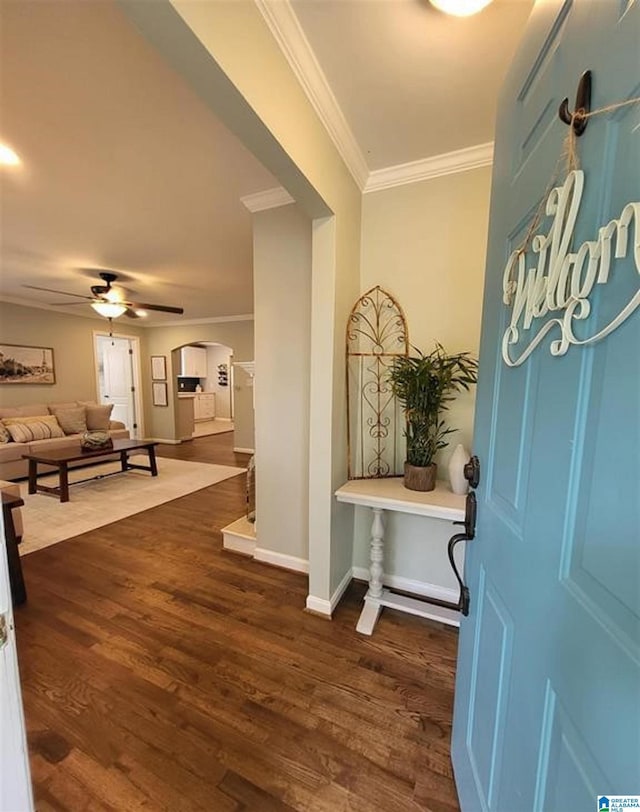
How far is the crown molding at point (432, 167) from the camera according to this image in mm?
1864

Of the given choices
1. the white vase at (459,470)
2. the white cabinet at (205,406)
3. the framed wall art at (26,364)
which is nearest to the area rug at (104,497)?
the framed wall art at (26,364)

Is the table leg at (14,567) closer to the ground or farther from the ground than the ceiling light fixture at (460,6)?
closer to the ground

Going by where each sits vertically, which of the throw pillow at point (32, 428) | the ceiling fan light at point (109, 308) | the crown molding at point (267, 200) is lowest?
the throw pillow at point (32, 428)

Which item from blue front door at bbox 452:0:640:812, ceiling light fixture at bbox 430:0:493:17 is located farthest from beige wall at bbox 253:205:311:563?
blue front door at bbox 452:0:640:812

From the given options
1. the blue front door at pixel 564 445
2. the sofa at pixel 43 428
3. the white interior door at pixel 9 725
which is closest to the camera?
the blue front door at pixel 564 445

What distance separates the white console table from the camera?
171 cm

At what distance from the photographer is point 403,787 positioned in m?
1.17

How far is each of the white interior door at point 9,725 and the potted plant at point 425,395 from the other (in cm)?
169

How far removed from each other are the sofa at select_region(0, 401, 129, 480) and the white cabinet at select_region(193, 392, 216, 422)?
12.9ft

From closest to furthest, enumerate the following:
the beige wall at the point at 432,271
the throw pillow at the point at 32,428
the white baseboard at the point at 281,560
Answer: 1. the beige wall at the point at 432,271
2. the white baseboard at the point at 281,560
3. the throw pillow at the point at 32,428

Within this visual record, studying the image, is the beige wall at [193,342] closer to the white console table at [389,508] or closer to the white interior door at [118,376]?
the white interior door at [118,376]

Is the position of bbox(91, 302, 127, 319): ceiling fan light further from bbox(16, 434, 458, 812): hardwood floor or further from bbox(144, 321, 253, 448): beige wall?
bbox(16, 434, 458, 812): hardwood floor

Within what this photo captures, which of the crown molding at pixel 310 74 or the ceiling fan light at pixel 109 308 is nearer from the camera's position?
the crown molding at pixel 310 74

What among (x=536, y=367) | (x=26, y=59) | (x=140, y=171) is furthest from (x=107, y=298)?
(x=536, y=367)
